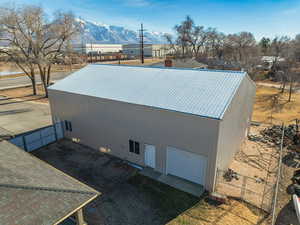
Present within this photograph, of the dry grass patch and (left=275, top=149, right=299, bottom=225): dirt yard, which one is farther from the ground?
the dry grass patch

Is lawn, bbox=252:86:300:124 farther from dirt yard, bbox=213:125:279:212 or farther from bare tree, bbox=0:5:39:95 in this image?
bare tree, bbox=0:5:39:95

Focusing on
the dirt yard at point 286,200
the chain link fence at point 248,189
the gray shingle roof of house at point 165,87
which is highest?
the gray shingle roof of house at point 165,87

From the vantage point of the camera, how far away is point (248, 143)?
679 inches

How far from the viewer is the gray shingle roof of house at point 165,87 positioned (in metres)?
11.1

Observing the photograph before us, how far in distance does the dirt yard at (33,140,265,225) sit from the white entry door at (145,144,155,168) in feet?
3.48

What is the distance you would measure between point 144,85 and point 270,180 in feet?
33.5

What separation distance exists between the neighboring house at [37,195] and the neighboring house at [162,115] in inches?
226

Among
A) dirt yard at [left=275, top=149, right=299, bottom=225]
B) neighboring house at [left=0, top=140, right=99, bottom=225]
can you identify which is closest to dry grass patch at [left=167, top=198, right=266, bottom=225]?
dirt yard at [left=275, top=149, right=299, bottom=225]

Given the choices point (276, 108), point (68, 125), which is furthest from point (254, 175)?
point (276, 108)

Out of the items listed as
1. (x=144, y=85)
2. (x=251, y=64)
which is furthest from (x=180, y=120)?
(x=251, y=64)

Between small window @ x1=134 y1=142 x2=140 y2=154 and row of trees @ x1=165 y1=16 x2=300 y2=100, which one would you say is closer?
small window @ x1=134 y1=142 x2=140 y2=154

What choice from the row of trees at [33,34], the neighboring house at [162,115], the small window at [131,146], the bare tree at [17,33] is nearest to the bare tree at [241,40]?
the row of trees at [33,34]

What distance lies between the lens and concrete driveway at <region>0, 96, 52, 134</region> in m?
20.4

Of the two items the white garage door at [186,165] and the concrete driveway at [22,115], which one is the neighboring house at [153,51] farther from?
the white garage door at [186,165]
